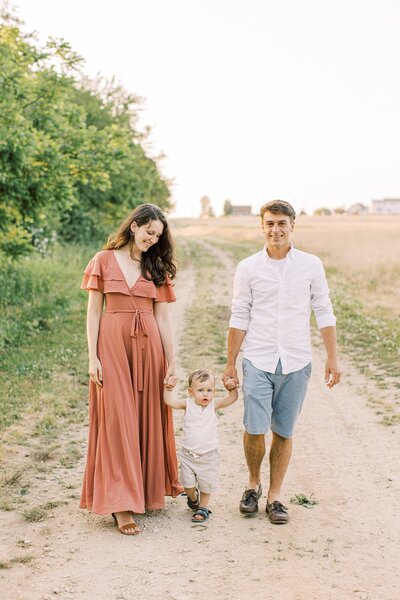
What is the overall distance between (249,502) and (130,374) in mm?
1276

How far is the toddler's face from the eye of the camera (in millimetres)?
5312

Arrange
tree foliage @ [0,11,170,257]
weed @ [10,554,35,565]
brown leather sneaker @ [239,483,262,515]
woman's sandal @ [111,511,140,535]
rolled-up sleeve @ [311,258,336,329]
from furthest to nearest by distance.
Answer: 1. tree foliage @ [0,11,170,257]
2. brown leather sneaker @ [239,483,262,515]
3. rolled-up sleeve @ [311,258,336,329]
4. woman's sandal @ [111,511,140,535]
5. weed @ [10,554,35,565]

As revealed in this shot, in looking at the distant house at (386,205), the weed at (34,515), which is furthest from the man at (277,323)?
the distant house at (386,205)

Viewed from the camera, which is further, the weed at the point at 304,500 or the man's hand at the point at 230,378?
the weed at the point at 304,500

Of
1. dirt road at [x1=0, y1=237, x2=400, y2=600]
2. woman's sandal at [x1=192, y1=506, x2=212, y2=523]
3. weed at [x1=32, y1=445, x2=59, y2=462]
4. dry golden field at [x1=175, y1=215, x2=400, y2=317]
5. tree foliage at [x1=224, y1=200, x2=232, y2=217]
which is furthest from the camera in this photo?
tree foliage at [x1=224, y1=200, x2=232, y2=217]

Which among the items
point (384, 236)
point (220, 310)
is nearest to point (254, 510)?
point (220, 310)

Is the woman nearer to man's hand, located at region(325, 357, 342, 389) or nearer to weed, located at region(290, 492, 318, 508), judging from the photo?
weed, located at region(290, 492, 318, 508)

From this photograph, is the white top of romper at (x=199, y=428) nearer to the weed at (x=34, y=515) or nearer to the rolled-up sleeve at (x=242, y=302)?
the rolled-up sleeve at (x=242, y=302)

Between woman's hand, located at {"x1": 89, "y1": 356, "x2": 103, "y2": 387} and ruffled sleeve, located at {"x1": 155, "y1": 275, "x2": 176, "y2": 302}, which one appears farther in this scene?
ruffled sleeve, located at {"x1": 155, "y1": 275, "x2": 176, "y2": 302}

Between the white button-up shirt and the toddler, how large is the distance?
39 cm

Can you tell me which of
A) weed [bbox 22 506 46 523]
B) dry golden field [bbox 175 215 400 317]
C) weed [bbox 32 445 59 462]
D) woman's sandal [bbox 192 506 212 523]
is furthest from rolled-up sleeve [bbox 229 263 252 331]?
dry golden field [bbox 175 215 400 317]

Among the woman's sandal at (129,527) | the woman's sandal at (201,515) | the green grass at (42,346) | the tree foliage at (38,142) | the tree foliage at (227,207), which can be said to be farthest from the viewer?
the tree foliage at (227,207)

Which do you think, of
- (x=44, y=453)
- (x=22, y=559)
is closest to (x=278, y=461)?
(x=22, y=559)

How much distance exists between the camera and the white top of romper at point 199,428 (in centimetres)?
536
